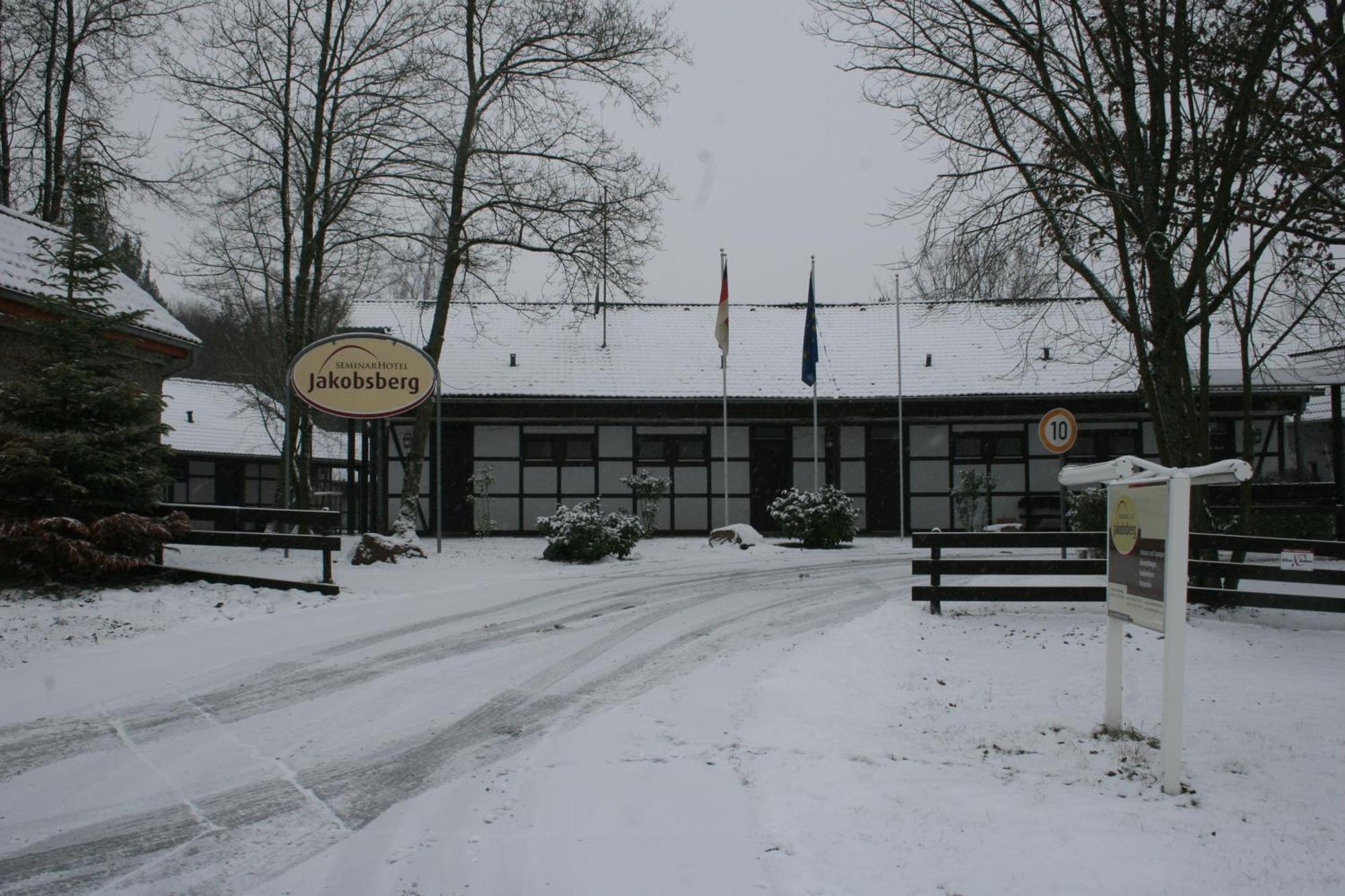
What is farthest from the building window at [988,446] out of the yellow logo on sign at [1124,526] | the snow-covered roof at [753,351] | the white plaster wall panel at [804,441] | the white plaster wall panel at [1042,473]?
the yellow logo on sign at [1124,526]

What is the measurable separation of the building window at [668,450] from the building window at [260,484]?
1812cm

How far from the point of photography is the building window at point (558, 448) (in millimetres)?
23312

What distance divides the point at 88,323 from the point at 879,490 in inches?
717

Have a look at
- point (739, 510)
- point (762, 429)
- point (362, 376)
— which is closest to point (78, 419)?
point (362, 376)

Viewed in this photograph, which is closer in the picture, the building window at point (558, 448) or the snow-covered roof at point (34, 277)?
the snow-covered roof at point (34, 277)

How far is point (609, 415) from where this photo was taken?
2306 cm

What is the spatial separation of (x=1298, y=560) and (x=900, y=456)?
519 inches

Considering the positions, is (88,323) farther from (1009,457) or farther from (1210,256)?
(1009,457)

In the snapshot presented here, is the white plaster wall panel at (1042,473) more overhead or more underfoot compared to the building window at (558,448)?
more underfoot

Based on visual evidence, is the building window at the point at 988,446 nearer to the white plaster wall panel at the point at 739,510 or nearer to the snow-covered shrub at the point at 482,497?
the white plaster wall panel at the point at 739,510

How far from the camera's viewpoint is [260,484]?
3506cm

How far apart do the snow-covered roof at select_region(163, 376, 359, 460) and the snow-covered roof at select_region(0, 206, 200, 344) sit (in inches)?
616

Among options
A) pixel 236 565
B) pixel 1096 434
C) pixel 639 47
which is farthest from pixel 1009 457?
pixel 236 565

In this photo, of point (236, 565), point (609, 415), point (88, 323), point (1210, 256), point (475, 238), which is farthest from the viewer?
point (609, 415)
